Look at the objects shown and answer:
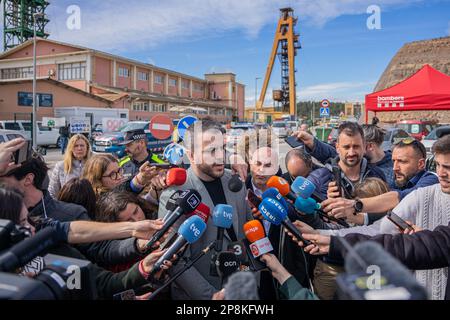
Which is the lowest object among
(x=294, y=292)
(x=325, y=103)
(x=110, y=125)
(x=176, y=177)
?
(x=294, y=292)

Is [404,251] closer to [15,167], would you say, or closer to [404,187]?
[404,187]

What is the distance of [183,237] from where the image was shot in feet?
5.40

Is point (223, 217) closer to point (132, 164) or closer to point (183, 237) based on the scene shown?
point (183, 237)

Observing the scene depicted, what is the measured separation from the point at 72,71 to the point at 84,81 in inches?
95.9

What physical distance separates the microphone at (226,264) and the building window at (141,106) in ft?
116

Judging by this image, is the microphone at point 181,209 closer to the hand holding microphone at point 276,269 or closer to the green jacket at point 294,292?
the hand holding microphone at point 276,269

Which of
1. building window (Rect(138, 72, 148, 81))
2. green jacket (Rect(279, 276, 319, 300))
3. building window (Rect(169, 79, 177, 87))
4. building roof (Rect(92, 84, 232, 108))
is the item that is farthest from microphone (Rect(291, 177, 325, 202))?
building window (Rect(169, 79, 177, 87))

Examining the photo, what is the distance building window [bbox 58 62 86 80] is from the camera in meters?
33.3

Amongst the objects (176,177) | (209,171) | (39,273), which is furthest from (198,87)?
(39,273)

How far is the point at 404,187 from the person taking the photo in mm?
3328

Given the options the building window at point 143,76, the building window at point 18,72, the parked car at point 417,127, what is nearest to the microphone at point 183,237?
the parked car at point 417,127

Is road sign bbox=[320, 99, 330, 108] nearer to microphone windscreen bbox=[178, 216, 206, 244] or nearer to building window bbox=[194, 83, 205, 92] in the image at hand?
microphone windscreen bbox=[178, 216, 206, 244]

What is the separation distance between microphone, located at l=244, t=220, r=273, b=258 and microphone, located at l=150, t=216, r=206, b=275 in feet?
0.99
